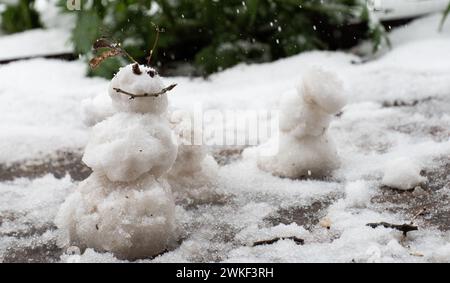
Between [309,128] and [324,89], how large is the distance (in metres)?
0.20

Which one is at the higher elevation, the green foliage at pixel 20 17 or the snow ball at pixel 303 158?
the snow ball at pixel 303 158

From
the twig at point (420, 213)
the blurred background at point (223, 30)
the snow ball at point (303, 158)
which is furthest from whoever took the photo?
the blurred background at point (223, 30)

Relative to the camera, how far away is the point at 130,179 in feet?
7.04

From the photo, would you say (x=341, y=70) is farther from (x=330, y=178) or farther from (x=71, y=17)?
(x=71, y=17)

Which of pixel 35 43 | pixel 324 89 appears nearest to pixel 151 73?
pixel 324 89

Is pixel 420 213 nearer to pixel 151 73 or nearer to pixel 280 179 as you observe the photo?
pixel 280 179

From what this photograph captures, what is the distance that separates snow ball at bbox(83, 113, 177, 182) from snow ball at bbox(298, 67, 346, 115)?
2.41 ft

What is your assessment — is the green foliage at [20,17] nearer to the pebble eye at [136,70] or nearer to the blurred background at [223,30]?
the blurred background at [223,30]

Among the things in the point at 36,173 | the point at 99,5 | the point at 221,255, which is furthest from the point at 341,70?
the point at 221,255

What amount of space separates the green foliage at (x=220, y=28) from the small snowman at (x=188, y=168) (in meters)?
2.06

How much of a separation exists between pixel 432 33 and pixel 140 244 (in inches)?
142

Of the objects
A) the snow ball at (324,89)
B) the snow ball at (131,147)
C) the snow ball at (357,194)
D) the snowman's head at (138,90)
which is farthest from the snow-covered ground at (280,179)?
the snowman's head at (138,90)

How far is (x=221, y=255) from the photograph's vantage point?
2176 mm

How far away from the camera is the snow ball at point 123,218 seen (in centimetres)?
211
